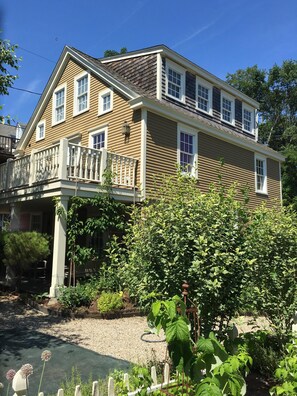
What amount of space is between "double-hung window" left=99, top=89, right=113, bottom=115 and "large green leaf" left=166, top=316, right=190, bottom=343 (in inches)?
492

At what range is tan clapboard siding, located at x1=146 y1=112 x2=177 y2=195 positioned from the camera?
12617mm

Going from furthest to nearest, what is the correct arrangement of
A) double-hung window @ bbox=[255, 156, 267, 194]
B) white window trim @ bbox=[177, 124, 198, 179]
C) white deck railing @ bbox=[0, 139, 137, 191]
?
double-hung window @ bbox=[255, 156, 267, 194]
white window trim @ bbox=[177, 124, 198, 179]
white deck railing @ bbox=[0, 139, 137, 191]

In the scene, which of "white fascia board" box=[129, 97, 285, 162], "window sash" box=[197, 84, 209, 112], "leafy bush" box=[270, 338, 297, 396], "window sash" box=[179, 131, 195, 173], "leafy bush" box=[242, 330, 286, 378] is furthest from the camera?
"window sash" box=[197, 84, 209, 112]

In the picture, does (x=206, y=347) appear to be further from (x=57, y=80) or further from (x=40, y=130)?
(x=40, y=130)

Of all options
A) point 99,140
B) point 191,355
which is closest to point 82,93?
point 99,140

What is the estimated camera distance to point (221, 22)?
9203 millimetres

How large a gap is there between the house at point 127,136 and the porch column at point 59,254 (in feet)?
0.09

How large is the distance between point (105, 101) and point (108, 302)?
8.93m

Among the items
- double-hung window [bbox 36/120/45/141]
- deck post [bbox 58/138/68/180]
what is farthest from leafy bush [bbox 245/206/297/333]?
double-hung window [bbox 36/120/45/141]

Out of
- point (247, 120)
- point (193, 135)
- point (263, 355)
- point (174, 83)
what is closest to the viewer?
point (263, 355)

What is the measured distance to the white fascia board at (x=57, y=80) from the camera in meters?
13.6

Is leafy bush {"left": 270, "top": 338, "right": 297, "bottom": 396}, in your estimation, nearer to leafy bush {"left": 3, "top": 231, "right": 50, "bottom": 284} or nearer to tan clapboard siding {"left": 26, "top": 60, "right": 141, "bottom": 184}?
leafy bush {"left": 3, "top": 231, "right": 50, "bottom": 284}

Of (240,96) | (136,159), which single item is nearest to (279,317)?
(136,159)

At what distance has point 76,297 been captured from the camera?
8.89 m
